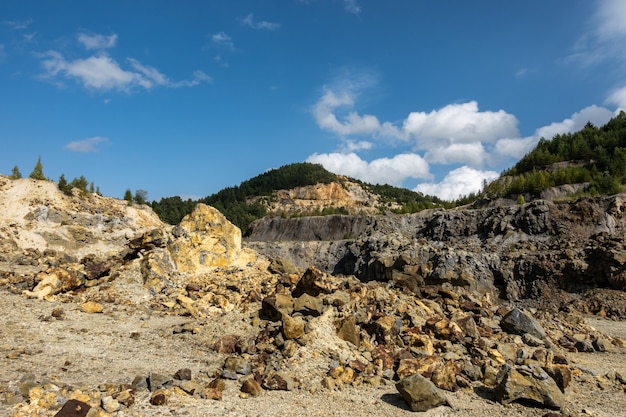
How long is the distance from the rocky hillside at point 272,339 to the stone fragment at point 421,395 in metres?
0.03

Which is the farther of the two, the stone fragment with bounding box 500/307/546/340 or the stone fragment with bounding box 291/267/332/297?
the stone fragment with bounding box 291/267/332/297

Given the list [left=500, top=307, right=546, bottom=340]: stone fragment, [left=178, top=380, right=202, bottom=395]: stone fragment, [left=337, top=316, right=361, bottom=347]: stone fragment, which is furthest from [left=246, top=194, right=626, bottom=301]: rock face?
[left=178, top=380, right=202, bottom=395]: stone fragment

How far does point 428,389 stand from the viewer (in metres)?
9.35

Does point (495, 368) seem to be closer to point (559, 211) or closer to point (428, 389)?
point (428, 389)

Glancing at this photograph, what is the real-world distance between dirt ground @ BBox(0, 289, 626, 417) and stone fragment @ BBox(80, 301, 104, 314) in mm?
199

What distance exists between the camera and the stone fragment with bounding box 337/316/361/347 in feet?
40.2

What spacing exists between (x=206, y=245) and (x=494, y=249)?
25594 millimetres

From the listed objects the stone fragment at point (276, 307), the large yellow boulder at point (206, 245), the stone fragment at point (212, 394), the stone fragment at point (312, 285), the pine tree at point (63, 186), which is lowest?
the stone fragment at point (212, 394)

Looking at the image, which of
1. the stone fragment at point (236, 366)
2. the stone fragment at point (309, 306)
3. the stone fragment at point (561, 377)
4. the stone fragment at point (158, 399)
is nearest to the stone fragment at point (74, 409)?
the stone fragment at point (158, 399)

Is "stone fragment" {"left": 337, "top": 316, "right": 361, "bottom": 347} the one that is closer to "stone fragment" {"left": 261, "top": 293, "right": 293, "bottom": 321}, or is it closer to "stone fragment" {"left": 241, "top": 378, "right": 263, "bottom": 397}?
"stone fragment" {"left": 261, "top": 293, "right": 293, "bottom": 321}

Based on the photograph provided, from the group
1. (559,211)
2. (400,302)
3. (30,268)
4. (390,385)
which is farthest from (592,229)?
(30,268)

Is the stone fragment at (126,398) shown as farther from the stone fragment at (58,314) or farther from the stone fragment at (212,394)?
the stone fragment at (58,314)

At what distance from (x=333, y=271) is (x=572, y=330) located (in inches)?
1117

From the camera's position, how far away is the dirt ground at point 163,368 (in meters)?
8.55
